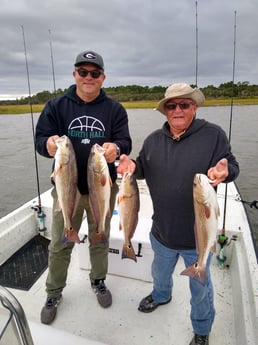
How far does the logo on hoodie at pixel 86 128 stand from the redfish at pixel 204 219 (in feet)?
3.74

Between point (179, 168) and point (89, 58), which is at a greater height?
point (89, 58)

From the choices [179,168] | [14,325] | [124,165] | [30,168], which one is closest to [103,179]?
[124,165]

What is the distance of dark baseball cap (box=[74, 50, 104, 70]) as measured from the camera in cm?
260

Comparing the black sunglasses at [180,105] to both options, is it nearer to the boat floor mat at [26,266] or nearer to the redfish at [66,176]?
the redfish at [66,176]

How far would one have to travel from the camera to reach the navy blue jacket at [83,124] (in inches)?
109

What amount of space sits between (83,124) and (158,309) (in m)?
2.15

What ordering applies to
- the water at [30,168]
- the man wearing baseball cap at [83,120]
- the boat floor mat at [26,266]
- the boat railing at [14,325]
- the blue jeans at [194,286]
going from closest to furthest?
the boat railing at [14,325] < the blue jeans at [194,286] < the man wearing baseball cap at [83,120] < the boat floor mat at [26,266] < the water at [30,168]

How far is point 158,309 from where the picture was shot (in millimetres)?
3283

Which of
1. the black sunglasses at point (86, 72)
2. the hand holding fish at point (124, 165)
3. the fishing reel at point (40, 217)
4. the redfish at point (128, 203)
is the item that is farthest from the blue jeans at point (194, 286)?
the fishing reel at point (40, 217)

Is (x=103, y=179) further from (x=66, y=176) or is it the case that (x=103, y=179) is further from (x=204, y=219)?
(x=204, y=219)

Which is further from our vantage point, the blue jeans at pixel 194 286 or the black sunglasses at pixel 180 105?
the blue jeans at pixel 194 286

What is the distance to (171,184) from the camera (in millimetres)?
2436

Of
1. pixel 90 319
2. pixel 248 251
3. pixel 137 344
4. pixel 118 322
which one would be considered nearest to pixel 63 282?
pixel 90 319

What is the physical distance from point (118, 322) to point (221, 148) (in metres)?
2.11
